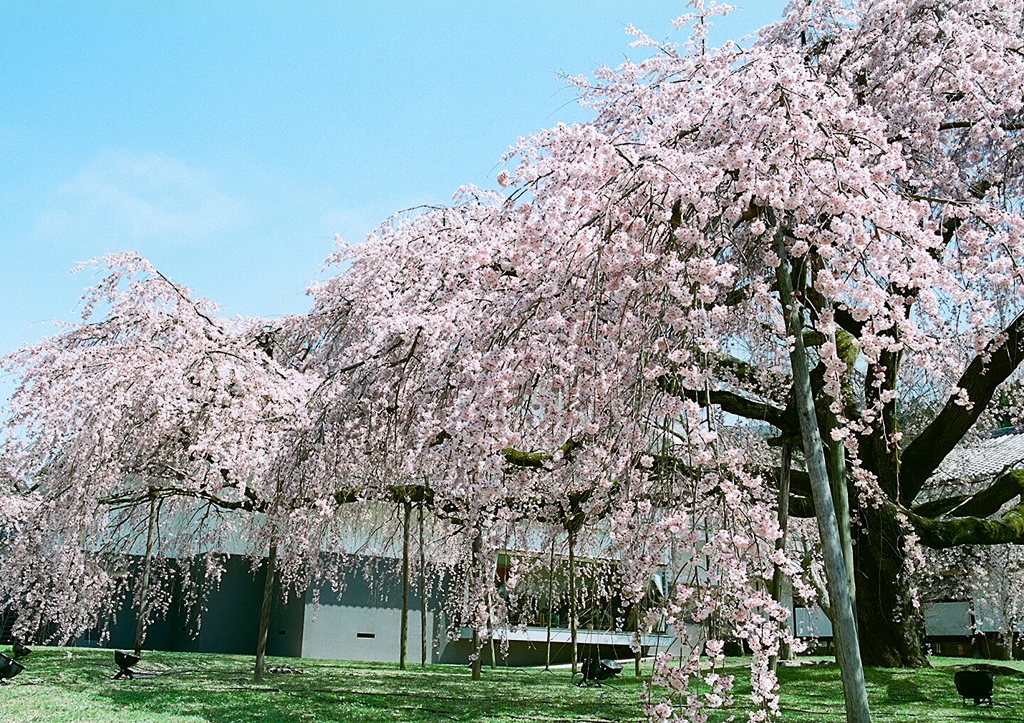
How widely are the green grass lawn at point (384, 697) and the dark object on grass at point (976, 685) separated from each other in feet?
0.39

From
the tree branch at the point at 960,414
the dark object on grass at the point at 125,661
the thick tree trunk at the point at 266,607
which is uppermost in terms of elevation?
the tree branch at the point at 960,414

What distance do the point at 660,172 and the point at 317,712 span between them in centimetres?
610

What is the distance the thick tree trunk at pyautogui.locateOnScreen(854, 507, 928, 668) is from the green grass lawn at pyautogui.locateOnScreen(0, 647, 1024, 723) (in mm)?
334

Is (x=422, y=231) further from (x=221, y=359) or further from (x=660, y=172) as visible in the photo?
(x=660, y=172)

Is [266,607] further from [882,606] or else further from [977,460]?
[977,460]

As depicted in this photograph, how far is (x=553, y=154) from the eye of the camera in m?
5.11

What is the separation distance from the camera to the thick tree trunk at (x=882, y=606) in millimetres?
9156

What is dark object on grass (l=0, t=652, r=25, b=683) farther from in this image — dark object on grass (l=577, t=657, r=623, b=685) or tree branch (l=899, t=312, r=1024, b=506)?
tree branch (l=899, t=312, r=1024, b=506)

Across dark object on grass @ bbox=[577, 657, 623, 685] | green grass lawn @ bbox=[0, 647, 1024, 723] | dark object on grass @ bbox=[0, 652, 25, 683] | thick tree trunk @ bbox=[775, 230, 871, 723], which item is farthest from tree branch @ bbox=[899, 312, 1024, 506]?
dark object on grass @ bbox=[0, 652, 25, 683]

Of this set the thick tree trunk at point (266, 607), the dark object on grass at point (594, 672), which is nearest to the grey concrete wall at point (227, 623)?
the thick tree trunk at point (266, 607)

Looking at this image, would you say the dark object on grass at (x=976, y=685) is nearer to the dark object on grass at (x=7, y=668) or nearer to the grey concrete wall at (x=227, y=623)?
the dark object on grass at (x=7, y=668)

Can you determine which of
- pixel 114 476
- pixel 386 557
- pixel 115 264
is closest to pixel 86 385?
pixel 114 476

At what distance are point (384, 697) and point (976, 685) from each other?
599 cm

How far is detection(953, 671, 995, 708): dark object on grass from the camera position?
25.2ft
